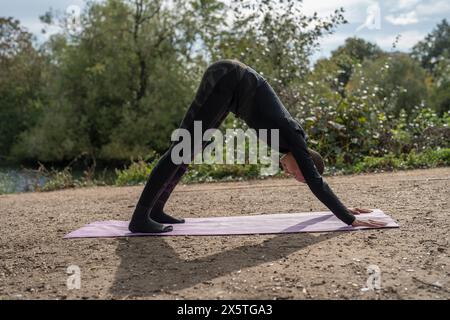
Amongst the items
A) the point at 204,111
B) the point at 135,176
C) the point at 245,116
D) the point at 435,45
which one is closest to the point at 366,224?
the point at 245,116

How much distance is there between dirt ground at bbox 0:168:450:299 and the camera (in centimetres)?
296

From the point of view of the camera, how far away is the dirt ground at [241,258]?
2961 millimetres

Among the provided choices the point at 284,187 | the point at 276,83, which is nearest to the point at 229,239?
the point at 284,187

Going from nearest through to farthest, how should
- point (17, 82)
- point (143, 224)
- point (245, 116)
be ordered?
point (245, 116) → point (143, 224) → point (17, 82)

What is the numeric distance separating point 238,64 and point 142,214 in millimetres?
1458

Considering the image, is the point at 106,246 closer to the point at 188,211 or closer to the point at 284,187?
the point at 188,211

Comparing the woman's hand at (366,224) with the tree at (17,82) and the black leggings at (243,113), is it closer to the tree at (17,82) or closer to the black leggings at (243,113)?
the black leggings at (243,113)

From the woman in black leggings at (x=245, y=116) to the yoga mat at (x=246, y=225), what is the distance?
0.30 meters

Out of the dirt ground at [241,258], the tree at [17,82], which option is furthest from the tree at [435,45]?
the dirt ground at [241,258]

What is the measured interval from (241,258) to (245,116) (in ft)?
3.88

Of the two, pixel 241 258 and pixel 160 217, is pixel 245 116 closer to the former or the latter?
pixel 241 258

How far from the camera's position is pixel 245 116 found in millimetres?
4195

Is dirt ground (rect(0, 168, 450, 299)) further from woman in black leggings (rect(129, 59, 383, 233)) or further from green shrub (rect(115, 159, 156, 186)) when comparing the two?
green shrub (rect(115, 159, 156, 186))
